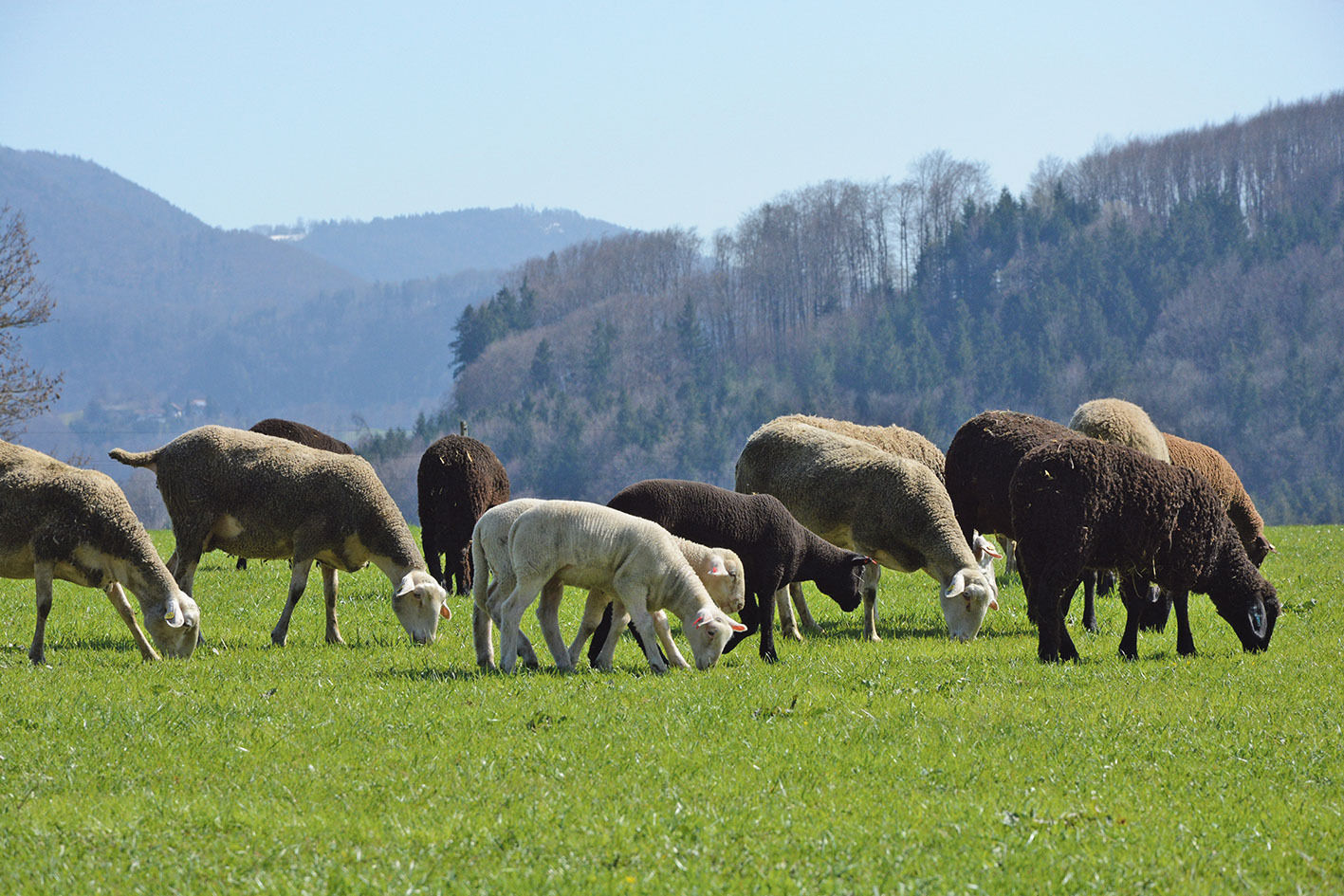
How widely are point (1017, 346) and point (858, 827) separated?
126m

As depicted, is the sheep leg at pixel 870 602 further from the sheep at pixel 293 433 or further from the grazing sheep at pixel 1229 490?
the sheep at pixel 293 433

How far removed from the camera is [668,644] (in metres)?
11.9

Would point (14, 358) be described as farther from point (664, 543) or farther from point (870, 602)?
point (664, 543)

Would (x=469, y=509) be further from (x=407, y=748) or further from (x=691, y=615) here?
(x=407, y=748)

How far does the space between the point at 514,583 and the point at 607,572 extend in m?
0.86

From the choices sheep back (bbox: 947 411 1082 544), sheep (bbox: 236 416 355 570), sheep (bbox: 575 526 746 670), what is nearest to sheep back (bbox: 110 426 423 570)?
sheep (bbox: 575 526 746 670)

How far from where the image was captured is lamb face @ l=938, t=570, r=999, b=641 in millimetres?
13992

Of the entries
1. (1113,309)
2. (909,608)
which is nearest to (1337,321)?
(1113,309)

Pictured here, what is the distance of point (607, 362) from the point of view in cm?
14162

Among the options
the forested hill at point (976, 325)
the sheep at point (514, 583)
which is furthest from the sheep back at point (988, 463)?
the forested hill at point (976, 325)

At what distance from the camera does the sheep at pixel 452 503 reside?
18.7 metres

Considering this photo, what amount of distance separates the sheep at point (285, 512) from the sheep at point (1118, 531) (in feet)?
20.5

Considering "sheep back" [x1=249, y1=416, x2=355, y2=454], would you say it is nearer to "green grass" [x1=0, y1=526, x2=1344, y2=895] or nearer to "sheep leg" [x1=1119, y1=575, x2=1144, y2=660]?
"green grass" [x1=0, y1=526, x2=1344, y2=895]

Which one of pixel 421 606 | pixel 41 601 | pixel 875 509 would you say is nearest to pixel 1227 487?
pixel 875 509
